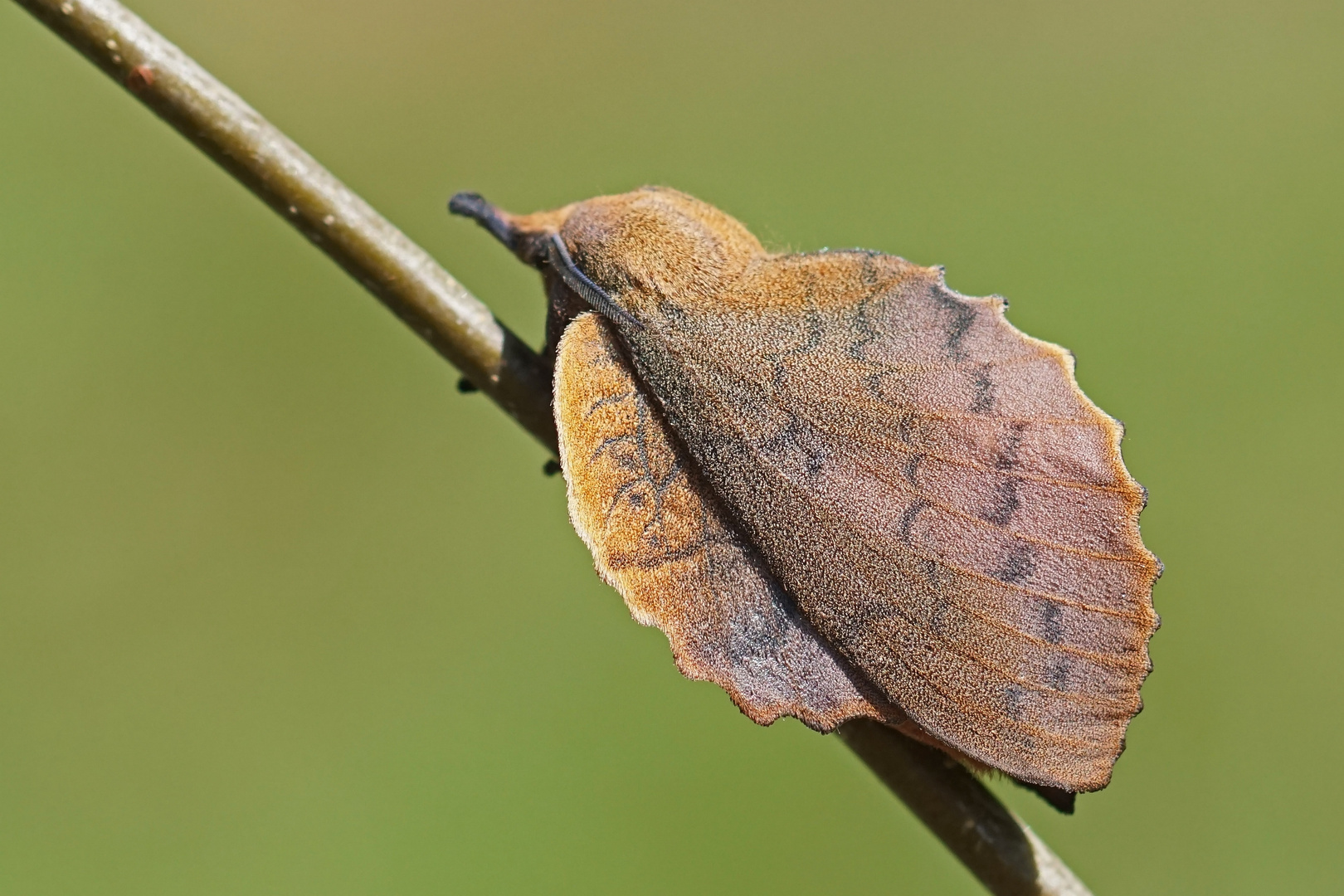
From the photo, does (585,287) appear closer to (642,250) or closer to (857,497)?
(642,250)

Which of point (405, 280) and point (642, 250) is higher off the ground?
point (642, 250)

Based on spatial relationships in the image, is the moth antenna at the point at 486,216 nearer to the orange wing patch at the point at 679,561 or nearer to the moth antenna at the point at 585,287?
the moth antenna at the point at 585,287

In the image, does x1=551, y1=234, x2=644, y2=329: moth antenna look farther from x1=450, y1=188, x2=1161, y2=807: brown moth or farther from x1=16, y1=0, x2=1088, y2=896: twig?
x1=16, y1=0, x2=1088, y2=896: twig

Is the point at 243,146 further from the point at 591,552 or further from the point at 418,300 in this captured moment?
the point at 591,552

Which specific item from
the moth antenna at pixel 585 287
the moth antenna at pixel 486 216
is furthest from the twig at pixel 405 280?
the moth antenna at pixel 585 287

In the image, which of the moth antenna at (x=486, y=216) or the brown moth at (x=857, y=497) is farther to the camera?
the moth antenna at (x=486, y=216)

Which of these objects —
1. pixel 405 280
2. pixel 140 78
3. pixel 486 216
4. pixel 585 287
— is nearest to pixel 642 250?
pixel 585 287
